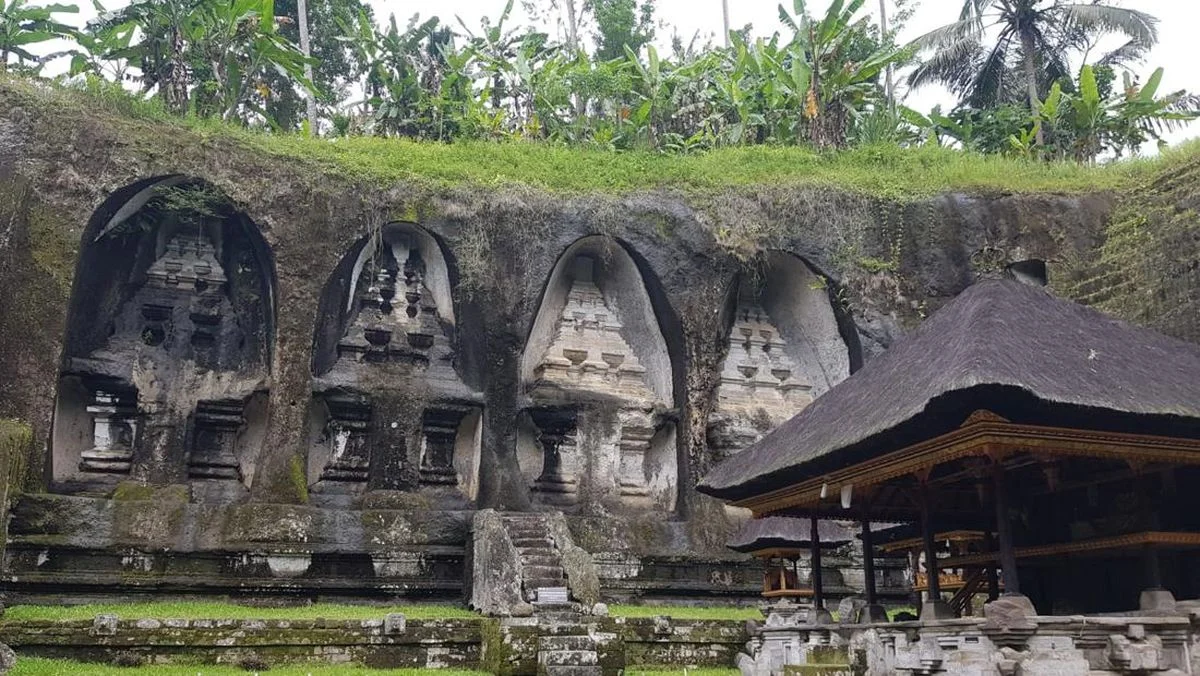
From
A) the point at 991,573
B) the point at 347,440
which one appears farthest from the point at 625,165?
the point at 991,573

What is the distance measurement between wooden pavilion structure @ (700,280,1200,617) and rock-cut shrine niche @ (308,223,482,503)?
644 cm

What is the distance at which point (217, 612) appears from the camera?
1180 centimetres

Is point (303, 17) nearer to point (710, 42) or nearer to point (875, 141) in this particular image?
point (710, 42)

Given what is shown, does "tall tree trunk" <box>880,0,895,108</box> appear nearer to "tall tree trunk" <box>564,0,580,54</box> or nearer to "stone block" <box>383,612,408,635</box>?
"tall tree trunk" <box>564,0,580,54</box>

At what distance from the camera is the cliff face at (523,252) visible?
13695mm

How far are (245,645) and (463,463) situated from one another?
19.6 ft

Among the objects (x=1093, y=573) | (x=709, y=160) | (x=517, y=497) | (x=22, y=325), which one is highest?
(x=709, y=160)

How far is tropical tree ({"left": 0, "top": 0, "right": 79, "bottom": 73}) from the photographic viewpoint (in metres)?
18.5

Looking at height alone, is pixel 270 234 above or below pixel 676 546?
above

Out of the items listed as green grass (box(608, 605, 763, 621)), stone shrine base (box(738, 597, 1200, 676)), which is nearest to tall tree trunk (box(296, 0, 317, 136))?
green grass (box(608, 605, 763, 621))

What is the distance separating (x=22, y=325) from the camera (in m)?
13.2

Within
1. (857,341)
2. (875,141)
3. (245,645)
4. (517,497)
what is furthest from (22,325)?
(875,141)

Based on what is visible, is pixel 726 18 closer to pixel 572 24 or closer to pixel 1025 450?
pixel 572 24

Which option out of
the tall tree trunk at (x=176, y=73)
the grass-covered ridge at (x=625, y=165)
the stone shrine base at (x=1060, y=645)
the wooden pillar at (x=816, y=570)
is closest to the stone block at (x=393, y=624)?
the wooden pillar at (x=816, y=570)
